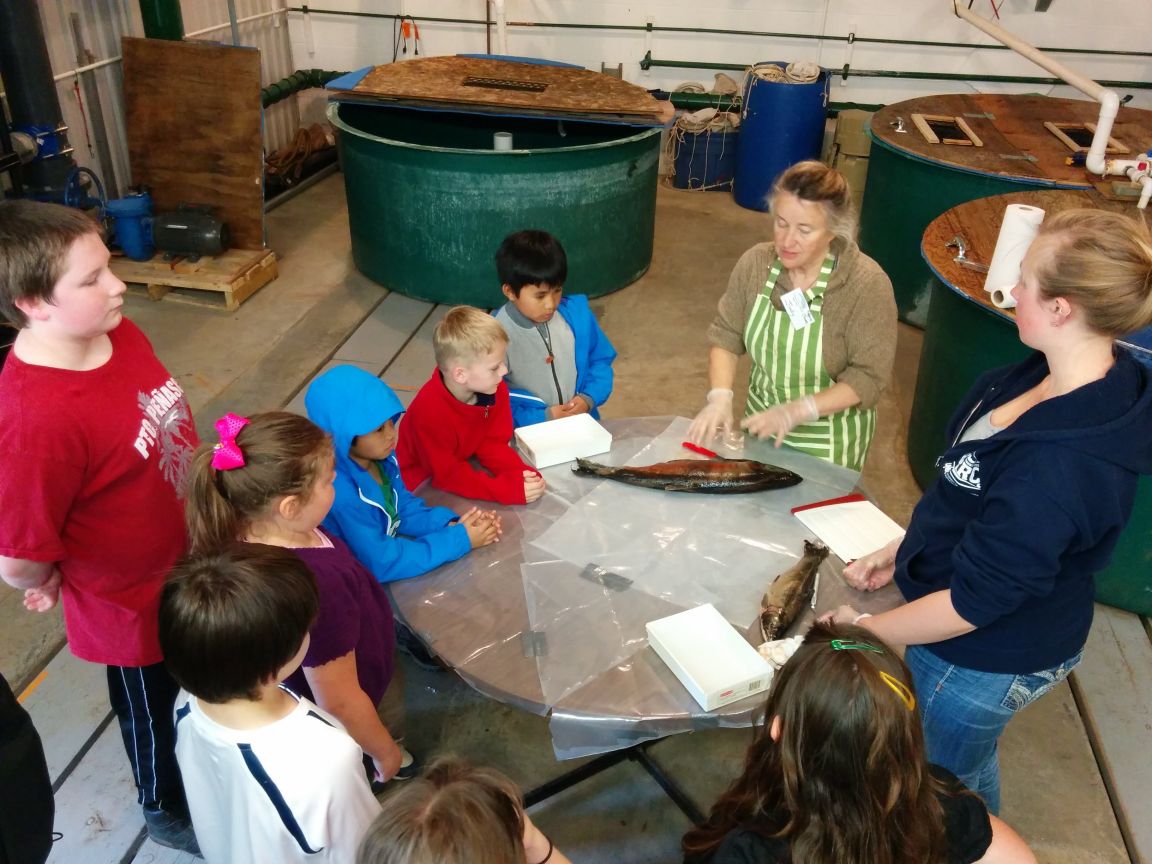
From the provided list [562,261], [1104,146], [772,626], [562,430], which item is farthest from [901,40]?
[772,626]

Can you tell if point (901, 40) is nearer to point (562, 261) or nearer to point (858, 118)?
point (858, 118)

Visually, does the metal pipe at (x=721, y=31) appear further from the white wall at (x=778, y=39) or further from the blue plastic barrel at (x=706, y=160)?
the blue plastic barrel at (x=706, y=160)

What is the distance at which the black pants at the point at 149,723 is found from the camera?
191cm

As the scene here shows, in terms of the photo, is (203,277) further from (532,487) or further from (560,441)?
(532,487)

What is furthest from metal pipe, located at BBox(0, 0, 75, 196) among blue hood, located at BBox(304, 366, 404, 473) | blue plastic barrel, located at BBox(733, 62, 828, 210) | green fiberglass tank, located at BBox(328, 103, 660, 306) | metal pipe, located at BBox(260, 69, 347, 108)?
blue plastic barrel, located at BBox(733, 62, 828, 210)

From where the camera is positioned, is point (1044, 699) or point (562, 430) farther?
point (1044, 699)

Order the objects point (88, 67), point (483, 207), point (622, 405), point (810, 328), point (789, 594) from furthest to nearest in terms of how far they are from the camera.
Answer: point (88, 67), point (483, 207), point (622, 405), point (810, 328), point (789, 594)

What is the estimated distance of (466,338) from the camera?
7.26 feet

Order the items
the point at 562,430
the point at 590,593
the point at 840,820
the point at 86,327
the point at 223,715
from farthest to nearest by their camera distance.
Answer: the point at 562,430 < the point at 590,593 < the point at 86,327 < the point at 223,715 < the point at 840,820

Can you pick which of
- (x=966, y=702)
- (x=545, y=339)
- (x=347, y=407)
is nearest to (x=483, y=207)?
(x=545, y=339)

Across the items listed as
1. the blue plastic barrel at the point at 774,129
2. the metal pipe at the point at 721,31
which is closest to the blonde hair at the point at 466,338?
the blue plastic barrel at the point at 774,129

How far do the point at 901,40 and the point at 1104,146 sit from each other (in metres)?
3.21

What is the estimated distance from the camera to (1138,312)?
1396 mm

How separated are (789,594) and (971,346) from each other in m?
1.86
